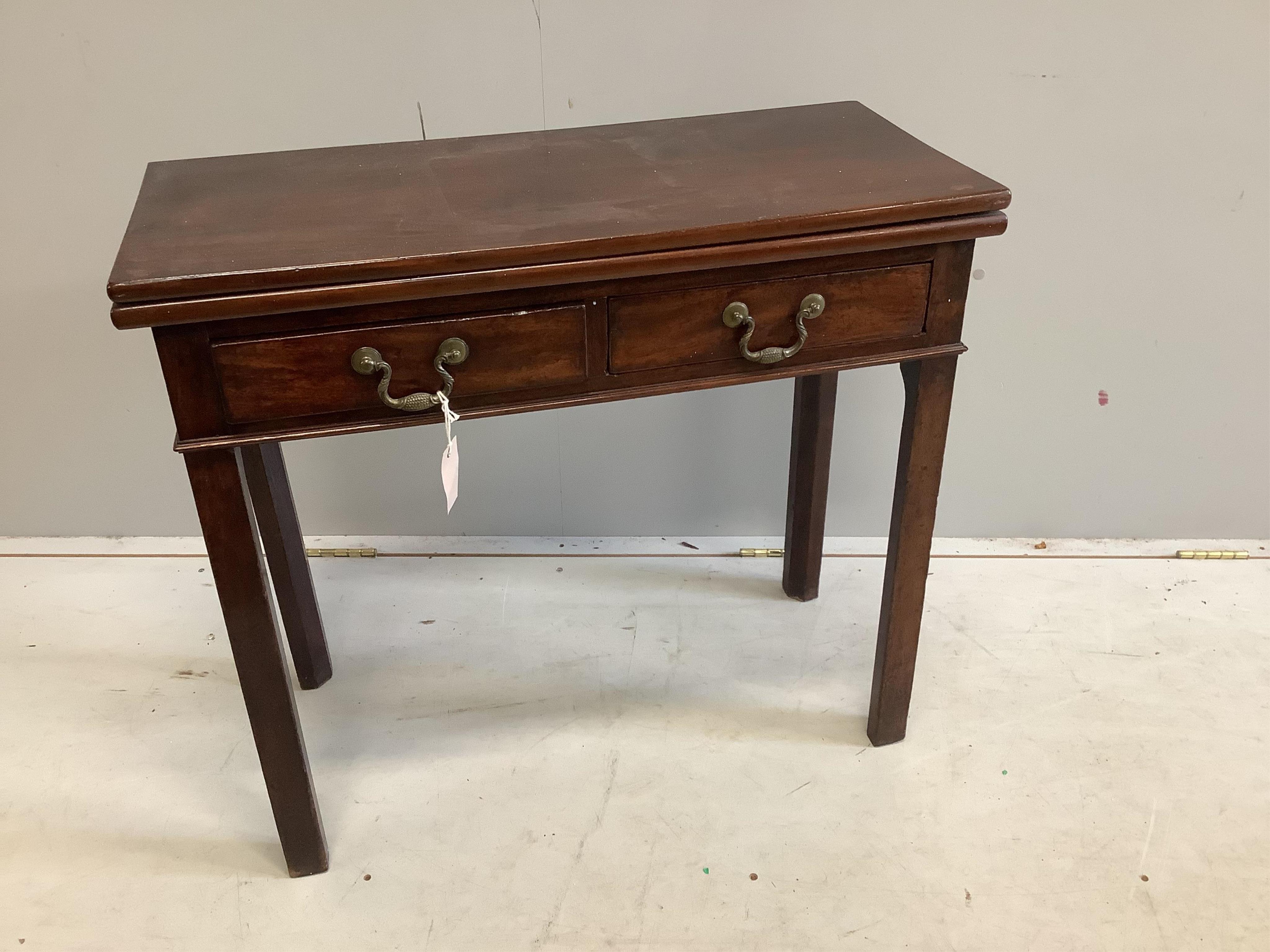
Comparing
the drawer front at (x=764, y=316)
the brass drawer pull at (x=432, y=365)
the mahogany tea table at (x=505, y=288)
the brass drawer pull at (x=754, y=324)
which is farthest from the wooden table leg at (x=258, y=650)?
the brass drawer pull at (x=754, y=324)

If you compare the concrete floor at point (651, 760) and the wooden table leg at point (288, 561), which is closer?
the concrete floor at point (651, 760)

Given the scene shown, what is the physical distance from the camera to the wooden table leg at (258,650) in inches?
49.3

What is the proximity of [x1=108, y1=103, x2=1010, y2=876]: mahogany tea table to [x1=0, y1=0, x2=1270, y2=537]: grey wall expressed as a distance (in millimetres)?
343

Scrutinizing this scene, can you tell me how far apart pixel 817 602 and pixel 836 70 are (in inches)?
38.5

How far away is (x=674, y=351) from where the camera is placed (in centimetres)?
131

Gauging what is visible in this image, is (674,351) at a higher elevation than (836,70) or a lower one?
lower

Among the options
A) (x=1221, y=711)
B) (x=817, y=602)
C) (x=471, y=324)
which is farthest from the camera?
(x=817, y=602)

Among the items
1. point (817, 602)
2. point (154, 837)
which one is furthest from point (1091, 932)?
point (154, 837)

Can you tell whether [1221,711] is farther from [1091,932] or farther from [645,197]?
[645,197]

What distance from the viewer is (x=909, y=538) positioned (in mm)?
1566

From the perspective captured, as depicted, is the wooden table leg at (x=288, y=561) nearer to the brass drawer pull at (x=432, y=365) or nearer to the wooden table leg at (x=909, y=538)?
the brass drawer pull at (x=432, y=365)

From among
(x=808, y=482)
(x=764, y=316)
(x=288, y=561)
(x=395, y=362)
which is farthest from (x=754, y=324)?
(x=288, y=561)

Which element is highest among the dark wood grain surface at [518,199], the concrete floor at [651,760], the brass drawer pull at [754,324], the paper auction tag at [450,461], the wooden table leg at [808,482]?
the dark wood grain surface at [518,199]

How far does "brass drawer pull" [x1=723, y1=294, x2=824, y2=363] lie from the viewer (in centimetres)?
129
